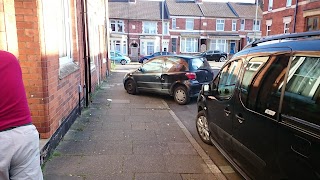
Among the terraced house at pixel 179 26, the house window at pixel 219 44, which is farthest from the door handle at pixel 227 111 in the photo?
the house window at pixel 219 44

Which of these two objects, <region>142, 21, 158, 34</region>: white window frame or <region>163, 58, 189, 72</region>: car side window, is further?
<region>142, 21, 158, 34</region>: white window frame

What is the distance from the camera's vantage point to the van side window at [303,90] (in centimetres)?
225

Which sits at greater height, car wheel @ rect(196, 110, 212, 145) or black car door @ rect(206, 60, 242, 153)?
black car door @ rect(206, 60, 242, 153)

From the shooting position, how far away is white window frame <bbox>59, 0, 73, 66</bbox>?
18.7ft

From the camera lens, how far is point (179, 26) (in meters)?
44.7

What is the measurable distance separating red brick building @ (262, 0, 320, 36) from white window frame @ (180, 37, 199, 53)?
757 inches

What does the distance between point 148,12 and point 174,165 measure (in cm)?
4229

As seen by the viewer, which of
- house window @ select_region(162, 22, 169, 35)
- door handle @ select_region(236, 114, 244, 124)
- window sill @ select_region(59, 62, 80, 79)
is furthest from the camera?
house window @ select_region(162, 22, 169, 35)

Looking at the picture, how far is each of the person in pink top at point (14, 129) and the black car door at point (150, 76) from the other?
758 cm

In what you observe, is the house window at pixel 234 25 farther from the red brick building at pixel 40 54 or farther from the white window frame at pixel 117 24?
the red brick building at pixel 40 54

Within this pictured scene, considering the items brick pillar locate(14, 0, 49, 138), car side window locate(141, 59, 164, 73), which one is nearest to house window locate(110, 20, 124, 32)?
car side window locate(141, 59, 164, 73)

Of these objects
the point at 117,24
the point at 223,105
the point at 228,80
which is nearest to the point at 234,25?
the point at 117,24

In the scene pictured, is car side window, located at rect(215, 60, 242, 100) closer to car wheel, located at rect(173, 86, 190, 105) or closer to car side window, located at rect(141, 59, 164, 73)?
car wheel, located at rect(173, 86, 190, 105)

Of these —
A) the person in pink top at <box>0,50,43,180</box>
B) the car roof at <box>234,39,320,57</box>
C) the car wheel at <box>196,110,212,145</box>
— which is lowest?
the car wheel at <box>196,110,212,145</box>
